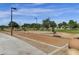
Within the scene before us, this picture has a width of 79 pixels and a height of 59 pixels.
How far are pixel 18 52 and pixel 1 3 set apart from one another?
2.21 ft

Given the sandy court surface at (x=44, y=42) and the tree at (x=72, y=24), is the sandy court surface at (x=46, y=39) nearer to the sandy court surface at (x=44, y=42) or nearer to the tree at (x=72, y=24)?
the sandy court surface at (x=44, y=42)

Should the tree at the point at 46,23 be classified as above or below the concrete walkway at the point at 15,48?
above

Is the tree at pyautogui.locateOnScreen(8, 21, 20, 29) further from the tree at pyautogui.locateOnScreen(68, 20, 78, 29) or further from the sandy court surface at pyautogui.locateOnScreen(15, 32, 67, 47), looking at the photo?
the tree at pyautogui.locateOnScreen(68, 20, 78, 29)

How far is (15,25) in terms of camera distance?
4.98 metres

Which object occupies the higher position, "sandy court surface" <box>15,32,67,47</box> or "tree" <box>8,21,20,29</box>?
"tree" <box>8,21,20,29</box>

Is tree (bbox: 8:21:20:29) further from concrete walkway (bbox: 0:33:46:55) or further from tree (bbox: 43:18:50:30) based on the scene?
tree (bbox: 43:18:50:30)

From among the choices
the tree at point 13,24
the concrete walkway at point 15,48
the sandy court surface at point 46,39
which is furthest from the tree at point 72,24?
the tree at point 13,24

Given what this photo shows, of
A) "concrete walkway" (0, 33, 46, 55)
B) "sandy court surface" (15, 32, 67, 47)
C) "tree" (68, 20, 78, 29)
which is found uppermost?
"tree" (68, 20, 78, 29)

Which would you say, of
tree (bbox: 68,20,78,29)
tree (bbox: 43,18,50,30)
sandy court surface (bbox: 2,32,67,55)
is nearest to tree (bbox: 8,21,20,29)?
sandy court surface (bbox: 2,32,67,55)

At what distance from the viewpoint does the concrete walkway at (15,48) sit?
4.93 metres

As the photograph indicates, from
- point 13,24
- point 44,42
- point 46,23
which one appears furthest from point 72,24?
point 13,24

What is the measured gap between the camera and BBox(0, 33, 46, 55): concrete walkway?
4926 millimetres

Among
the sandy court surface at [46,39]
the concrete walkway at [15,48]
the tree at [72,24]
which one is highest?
the tree at [72,24]
